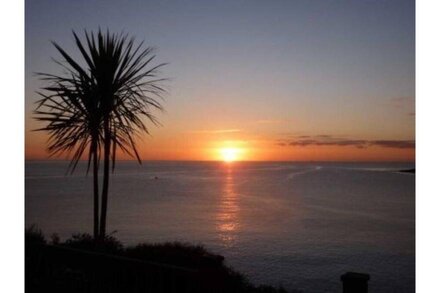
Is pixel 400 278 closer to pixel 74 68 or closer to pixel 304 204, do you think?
pixel 74 68

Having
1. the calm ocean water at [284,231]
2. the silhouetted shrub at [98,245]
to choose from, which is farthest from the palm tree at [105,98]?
the calm ocean water at [284,231]

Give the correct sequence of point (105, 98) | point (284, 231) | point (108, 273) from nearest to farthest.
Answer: point (108, 273)
point (105, 98)
point (284, 231)

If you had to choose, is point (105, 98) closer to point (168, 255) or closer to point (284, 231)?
point (168, 255)

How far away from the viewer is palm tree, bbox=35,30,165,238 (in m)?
4.95

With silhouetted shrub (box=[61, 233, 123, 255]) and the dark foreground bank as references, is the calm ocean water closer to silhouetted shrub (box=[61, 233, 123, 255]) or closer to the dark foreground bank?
silhouetted shrub (box=[61, 233, 123, 255])

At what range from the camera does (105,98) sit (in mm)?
5125

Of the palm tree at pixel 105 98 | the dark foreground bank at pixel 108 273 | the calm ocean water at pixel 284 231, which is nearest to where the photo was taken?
the dark foreground bank at pixel 108 273

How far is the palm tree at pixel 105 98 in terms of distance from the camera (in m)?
4.95

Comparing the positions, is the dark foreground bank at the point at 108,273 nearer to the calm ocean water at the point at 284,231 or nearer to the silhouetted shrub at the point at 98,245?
the silhouetted shrub at the point at 98,245

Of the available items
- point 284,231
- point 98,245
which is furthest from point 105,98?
point 284,231

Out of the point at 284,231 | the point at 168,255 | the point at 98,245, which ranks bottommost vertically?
the point at 284,231

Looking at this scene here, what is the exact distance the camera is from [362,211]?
115 ft

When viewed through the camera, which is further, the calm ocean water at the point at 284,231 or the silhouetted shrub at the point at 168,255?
the calm ocean water at the point at 284,231
